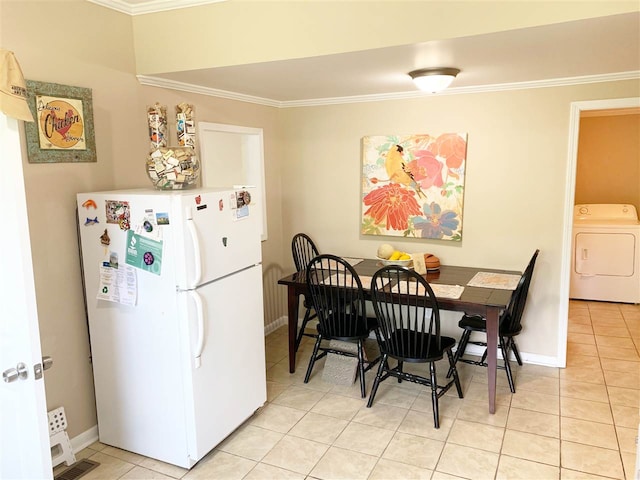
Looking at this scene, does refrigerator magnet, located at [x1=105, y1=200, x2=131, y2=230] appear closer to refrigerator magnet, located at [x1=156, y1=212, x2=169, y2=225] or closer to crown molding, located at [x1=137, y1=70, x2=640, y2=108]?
refrigerator magnet, located at [x1=156, y1=212, x2=169, y2=225]

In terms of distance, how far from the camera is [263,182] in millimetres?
4316

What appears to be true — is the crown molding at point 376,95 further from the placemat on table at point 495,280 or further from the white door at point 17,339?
the white door at point 17,339

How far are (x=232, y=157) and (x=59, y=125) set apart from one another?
1.68 m

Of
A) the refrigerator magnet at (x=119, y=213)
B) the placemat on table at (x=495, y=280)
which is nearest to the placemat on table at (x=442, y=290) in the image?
the placemat on table at (x=495, y=280)

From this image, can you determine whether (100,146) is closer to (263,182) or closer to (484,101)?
(263,182)

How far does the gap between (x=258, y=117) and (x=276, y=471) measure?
2826mm

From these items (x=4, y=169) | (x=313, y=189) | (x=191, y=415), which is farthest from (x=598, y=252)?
(x=4, y=169)

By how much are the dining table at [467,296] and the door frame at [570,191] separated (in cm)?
35

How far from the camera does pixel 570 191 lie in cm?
355

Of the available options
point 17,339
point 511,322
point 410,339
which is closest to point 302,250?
point 410,339

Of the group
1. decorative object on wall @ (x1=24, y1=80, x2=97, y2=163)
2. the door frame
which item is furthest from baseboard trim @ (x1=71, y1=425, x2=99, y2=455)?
the door frame

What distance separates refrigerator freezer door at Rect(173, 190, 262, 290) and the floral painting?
1541 mm

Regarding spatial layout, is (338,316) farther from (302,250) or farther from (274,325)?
(274,325)

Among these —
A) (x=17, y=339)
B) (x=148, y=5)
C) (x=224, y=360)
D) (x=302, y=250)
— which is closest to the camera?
(x=17, y=339)
